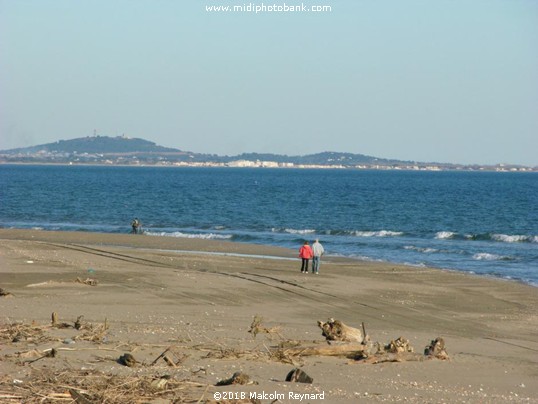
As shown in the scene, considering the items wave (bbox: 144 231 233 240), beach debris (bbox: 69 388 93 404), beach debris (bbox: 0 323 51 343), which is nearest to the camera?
beach debris (bbox: 69 388 93 404)

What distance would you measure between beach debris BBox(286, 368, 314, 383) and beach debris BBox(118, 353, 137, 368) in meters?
2.19

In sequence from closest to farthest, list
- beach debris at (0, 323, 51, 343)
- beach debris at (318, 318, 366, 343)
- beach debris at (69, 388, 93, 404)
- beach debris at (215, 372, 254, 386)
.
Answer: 1. beach debris at (69, 388, 93, 404)
2. beach debris at (215, 372, 254, 386)
3. beach debris at (0, 323, 51, 343)
4. beach debris at (318, 318, 366, 343)

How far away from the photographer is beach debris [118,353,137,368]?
11.9m

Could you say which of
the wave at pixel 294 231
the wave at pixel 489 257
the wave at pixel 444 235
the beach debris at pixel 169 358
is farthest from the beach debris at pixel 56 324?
the wave at pixel 294 231

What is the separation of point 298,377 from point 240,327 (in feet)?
16.7

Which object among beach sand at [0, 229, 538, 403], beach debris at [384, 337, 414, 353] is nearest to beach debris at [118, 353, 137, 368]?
beach sand at [0, 229, 538, 403]

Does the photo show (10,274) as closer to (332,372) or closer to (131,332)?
(131,332)

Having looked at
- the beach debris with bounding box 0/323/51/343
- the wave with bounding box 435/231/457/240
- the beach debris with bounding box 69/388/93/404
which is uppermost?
the beach debris with bounding box 69/388/93/404

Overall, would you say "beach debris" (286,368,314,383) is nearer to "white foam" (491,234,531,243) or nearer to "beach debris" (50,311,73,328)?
"beach debris" (50,311,73,328)

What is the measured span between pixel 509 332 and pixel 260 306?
5.68m

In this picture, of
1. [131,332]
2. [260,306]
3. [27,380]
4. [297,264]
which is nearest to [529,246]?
[297,264]

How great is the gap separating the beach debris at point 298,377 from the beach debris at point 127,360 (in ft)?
7.19

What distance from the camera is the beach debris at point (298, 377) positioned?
1149 cm

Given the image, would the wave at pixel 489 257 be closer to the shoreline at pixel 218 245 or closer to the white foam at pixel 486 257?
the white foam at pixel 486 257
